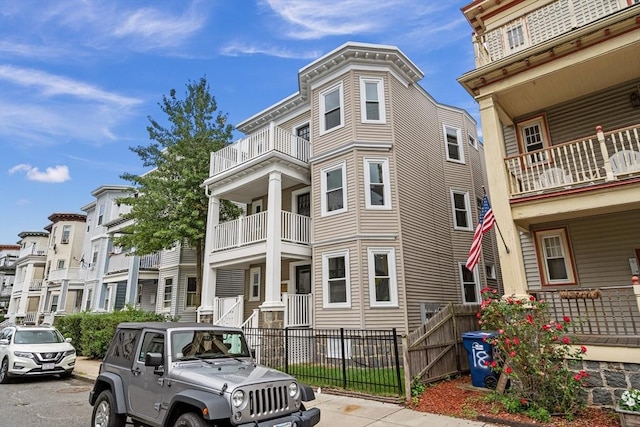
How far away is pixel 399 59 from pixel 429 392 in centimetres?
Answer: 1243

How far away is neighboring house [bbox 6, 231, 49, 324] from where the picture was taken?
3888cm

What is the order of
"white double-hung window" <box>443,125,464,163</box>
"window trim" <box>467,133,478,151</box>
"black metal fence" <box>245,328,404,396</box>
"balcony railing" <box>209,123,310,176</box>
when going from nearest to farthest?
"black metal fence" <box>245,328,404,396</box> → "balcony railing" <box>209,123,310,176</box> → "white double-hung window" <box>443,125,464,163</box> → "window trim" <box>467,133,478,151</box>

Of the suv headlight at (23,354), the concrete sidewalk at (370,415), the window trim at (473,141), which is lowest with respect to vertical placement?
the concrete sidewalk at (370,415)

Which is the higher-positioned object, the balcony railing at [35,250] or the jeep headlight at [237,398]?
the balcony railing at [35,250]

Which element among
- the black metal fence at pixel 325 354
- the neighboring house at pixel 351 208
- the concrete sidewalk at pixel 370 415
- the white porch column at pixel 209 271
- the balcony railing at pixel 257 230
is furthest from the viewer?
the white porch column at pixel 209 271

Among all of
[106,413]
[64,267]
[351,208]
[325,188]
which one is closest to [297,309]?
[351,208]

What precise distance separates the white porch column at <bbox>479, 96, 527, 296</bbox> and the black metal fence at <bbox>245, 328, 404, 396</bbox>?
3.42m

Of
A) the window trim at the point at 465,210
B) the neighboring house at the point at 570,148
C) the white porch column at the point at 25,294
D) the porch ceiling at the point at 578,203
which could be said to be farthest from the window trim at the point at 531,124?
the white porch column at the point at 25,294

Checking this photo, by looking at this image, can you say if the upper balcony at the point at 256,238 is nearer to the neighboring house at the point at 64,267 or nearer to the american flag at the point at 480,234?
the american flag at the point at 480,234

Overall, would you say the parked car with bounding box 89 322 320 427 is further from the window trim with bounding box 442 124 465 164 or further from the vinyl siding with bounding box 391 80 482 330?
the window trim with bounding box 442 124 465 164

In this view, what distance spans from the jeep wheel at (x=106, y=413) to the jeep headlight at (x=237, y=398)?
2.56m

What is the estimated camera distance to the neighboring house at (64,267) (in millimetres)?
31859

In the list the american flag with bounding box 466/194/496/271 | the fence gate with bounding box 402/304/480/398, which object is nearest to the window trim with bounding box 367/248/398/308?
the fence gate with bounding box 402/304/480/398

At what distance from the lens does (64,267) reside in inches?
1421
